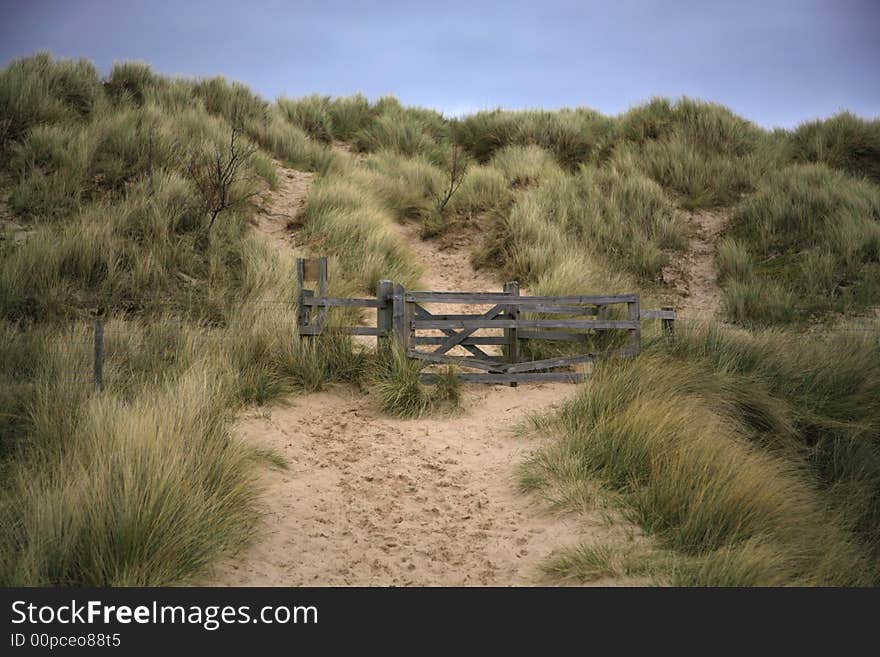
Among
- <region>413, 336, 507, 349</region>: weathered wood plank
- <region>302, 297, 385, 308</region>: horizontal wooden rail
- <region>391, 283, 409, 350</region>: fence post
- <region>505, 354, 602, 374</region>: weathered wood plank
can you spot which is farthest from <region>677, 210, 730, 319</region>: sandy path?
<region>302, 297, 385, 308</region>: horizontal wooden rail

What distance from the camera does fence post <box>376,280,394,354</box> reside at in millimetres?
9102

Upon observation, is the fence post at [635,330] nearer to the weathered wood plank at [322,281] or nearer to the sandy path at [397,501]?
the sandy path at [397,501]

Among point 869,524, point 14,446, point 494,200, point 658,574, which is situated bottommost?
point 869,524

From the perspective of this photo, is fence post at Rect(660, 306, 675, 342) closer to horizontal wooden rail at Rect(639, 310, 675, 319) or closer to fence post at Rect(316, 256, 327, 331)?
horizontal wooden rail at Rect(639, 310, 675, 319)

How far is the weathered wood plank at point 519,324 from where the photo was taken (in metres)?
9.17

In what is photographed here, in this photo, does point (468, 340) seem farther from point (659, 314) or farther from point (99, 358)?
point (99, 358)

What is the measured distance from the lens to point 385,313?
362 inches

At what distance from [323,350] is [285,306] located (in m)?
1.62

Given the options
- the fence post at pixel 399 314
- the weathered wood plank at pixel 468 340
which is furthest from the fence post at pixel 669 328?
the fence post at pixel 399 314

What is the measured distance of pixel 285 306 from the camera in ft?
33.9

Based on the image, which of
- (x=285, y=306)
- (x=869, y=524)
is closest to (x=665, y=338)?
(x=869, y=524)

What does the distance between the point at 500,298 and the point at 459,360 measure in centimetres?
110

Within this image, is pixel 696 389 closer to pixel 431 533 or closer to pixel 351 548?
pixel 431 533

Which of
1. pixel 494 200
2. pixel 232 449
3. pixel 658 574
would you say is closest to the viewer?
pixel 658 574
